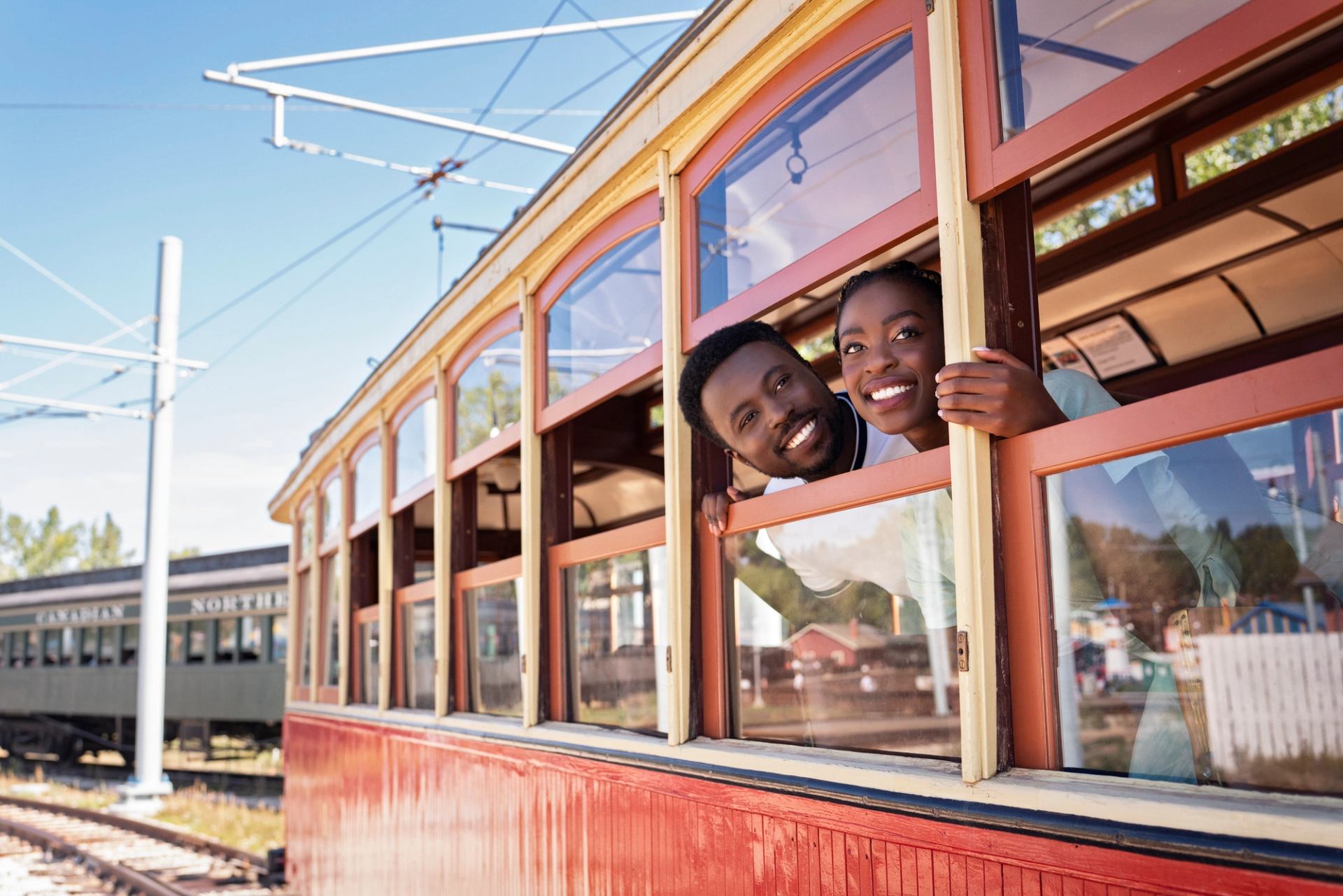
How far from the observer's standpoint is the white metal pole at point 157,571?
40.6ft

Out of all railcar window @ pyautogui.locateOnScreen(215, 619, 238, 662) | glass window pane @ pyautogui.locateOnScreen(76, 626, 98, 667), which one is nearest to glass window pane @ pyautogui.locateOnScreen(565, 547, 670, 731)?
railcar window @ pyautogui.locateOnScreen(215, 619, 238, 662)

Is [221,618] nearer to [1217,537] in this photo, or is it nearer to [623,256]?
[623,256]

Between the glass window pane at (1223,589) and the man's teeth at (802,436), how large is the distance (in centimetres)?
71

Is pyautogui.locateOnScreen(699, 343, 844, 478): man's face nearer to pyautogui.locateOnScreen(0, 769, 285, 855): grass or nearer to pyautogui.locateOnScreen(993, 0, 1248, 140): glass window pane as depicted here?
pyautogui.locateOnScreen(993, 0, 1248, 140): glass window pane

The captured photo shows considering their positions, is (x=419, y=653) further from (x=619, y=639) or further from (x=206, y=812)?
(x=206, y=812)

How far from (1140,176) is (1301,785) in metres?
2.33

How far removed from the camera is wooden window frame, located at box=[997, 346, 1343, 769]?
137 centimetres

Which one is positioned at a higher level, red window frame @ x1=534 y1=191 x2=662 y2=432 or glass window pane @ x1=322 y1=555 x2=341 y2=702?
red window frame @ x1=534 y1=191 x2=662 y2=432

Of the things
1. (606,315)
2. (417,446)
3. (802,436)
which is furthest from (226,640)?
(802,436)

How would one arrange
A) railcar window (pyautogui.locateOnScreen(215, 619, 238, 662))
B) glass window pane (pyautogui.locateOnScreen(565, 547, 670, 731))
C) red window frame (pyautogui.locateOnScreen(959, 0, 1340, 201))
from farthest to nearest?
1. railcar window (pyautogui.locateOnScreen(215, 619, 238, 662))
2. glass window pane (pyautogui.locateOnScreen(565, 547, 670, 731))
3. red window frame (pyautogui.locateOnScreen(959, 0, 1340, 201))

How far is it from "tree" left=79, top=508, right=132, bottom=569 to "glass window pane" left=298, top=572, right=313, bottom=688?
74.0 m

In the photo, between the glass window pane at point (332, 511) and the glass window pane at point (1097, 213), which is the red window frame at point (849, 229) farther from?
the glass window pane at point (332, 511)

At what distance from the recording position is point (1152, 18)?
4.86ft

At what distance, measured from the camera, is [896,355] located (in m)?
1.95
